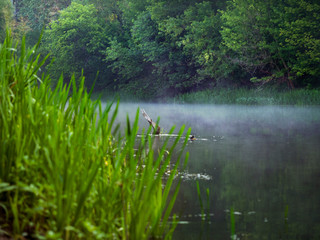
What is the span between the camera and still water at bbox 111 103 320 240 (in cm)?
399

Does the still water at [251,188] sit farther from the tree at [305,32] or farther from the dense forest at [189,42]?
the dense forest at [189,42]

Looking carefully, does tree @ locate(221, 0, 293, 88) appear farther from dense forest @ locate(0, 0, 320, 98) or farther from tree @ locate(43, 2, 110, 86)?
tree @ locate(43, 2, 110, 86)

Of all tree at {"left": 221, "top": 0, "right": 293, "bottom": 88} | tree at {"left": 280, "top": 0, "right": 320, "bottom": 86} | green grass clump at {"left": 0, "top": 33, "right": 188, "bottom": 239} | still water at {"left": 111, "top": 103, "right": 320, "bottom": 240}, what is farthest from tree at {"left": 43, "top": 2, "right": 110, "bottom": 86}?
green grass clump at {"left": 0, "top": 33, "right": 188, "bottom": 239}

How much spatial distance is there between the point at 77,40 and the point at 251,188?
34899 millimetres

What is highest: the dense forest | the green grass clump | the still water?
the dense forest

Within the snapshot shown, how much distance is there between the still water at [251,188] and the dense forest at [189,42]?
16465 millimetres

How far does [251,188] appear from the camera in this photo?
560 cm

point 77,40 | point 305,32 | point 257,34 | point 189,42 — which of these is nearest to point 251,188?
point 305,32

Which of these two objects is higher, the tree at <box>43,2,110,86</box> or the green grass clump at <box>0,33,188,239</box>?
the tree at <box>43,2,110,86</box>

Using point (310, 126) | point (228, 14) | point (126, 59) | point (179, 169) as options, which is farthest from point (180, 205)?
point (126, 59)

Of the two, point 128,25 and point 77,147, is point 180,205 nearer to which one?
point 77,147

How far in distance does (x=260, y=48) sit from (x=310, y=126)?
45.9 feet

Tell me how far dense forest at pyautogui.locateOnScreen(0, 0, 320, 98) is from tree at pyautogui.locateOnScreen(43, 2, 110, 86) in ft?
0.25

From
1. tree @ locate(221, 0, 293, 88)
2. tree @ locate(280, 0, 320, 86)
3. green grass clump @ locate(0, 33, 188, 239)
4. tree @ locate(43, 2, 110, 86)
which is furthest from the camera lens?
tree @ locate(43, 2, 110, 86)
